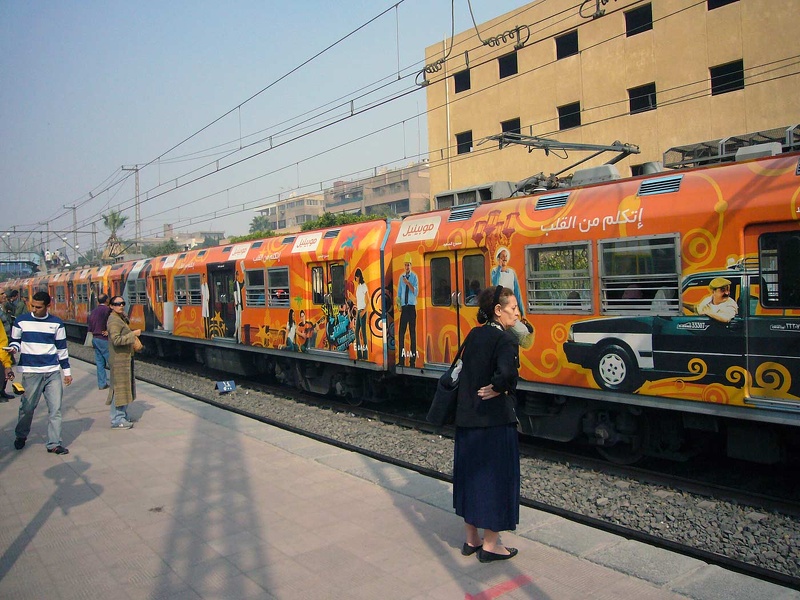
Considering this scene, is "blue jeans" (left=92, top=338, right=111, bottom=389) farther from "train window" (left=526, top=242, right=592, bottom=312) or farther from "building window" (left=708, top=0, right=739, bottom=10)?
"building window" (left=708, top=0, right=739, bottom=10)

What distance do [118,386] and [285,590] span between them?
6.42m

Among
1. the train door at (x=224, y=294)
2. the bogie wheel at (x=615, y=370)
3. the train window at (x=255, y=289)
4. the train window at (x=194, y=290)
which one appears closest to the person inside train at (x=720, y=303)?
the bogie wheel at (x=615, y=370)

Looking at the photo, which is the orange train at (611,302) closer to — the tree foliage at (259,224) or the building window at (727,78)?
the building window at (727,78)

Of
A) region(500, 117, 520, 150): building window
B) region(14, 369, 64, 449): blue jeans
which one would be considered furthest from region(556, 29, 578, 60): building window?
region(14, 369, 64, 449): blue jeans

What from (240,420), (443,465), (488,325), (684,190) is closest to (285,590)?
(488,325)

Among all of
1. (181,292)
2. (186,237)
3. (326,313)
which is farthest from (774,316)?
(186,237)

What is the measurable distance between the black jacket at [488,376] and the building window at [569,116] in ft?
73.7

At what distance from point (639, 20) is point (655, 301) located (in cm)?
2034

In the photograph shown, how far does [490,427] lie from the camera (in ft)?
15.4

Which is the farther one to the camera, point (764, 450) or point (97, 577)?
point (764, 450)

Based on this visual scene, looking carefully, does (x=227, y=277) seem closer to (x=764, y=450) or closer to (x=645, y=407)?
(x=645, y=407)

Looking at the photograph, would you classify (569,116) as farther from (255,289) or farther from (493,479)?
(493,479)

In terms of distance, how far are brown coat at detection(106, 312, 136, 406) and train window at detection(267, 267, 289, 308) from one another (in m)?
3.49

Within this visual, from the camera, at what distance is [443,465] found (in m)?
8.12
